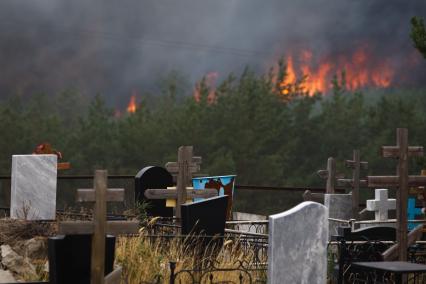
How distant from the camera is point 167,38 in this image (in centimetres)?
9994

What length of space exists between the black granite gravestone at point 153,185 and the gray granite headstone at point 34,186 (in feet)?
9.34

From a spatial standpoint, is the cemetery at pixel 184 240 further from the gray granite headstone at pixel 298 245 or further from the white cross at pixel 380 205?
the white cross at pixel 380 205

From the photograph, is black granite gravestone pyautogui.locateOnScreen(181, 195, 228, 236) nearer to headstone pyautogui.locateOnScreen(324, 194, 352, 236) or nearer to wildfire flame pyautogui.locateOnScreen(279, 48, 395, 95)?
headstone pyautogui.locateOnScreen(324, 194, 352, 236)

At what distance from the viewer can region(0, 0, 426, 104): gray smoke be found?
84.4 metres

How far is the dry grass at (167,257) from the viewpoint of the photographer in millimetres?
11516

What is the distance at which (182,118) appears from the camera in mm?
56750

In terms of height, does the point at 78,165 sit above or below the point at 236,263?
above

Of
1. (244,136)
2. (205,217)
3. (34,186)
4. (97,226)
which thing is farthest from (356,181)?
(244,136)

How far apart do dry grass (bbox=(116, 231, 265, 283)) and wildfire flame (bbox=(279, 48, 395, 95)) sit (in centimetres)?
6709

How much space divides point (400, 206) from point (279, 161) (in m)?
42.8

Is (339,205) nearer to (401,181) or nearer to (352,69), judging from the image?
(401,181)

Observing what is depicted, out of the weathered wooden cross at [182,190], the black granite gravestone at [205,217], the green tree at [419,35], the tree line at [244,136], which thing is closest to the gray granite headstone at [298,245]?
the black granite gravestone at [205,217]

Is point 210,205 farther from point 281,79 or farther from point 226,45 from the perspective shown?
point 226,45

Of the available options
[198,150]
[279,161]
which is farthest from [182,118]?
[279,161]
